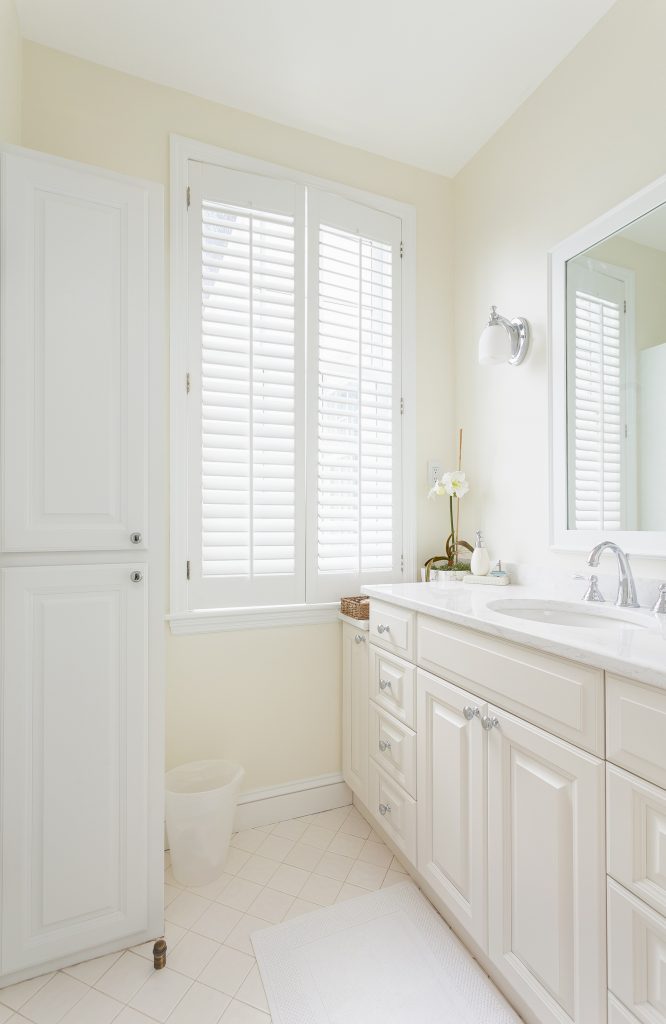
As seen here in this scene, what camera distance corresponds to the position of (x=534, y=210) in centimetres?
181

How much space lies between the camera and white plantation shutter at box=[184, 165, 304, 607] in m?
1.84

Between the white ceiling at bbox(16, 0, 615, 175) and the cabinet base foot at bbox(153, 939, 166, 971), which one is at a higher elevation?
the white ceiling at bbox(16, 0, 615, 175)

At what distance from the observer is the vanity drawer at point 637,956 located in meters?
0.80

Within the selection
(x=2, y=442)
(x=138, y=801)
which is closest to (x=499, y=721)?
(x=138, y=801)

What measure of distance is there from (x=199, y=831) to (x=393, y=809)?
2.04ft

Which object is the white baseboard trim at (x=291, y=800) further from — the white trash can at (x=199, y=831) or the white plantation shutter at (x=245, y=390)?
the white plantation shutter at (x=245, y=390)

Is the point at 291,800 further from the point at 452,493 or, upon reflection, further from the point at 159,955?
the point at 452,493

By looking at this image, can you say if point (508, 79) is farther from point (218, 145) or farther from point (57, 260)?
point (57, 260)

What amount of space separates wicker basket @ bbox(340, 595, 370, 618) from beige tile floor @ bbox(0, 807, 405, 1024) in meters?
0.81

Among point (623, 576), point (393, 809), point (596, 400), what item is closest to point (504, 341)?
point (596, 400)

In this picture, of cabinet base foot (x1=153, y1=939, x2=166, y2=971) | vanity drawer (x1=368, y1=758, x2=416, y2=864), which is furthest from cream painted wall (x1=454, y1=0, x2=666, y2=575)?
cabinet base foot (x1=153, y1=939, x2=166, y2=971)

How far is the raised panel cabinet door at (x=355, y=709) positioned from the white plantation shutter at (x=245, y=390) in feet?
0.97

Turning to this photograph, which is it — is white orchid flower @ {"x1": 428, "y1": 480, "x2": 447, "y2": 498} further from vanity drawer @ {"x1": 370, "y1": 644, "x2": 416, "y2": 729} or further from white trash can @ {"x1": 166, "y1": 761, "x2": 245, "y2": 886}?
white trash can @ {"x1": 166, "y1": 761, "x2": 245, "y2": 886}

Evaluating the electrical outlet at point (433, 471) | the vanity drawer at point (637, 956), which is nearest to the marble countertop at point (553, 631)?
the vanity drawer at point (637, 956)
